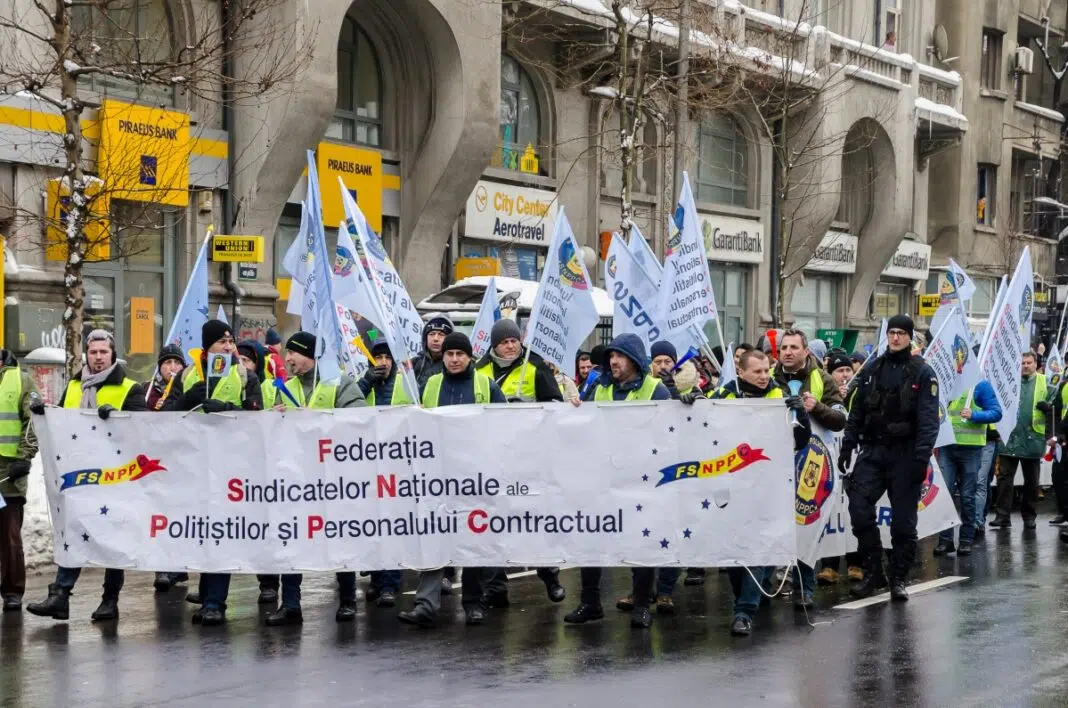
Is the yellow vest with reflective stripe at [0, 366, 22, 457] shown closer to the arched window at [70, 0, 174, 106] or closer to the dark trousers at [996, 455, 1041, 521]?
the arched window at [70, 0, 174, 106]

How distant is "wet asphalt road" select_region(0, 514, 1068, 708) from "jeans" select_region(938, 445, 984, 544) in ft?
10.1

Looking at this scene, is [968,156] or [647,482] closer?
[647,482]

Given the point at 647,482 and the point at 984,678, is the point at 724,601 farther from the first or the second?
the point at 984,678

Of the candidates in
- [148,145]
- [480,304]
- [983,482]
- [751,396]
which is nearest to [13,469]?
[751,396]

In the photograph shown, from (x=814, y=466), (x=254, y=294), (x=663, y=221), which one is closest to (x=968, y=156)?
(x=663, y=221)

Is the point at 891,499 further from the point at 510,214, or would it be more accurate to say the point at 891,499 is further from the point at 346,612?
the point at 510,214

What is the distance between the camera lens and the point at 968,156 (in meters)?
44.5

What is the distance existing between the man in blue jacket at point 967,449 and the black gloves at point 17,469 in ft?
25.7

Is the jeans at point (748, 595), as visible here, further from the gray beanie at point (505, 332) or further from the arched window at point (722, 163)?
the arched window at point (722, 163)

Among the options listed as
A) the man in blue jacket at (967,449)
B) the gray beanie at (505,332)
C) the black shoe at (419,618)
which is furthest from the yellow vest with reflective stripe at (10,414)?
the man in blue jacket at (967,449)

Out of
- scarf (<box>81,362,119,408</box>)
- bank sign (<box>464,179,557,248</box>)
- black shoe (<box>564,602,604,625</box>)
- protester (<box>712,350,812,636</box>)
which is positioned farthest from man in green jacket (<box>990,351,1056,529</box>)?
bank sign (<box>464,179,557,248</box>)

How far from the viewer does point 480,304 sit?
2219cm

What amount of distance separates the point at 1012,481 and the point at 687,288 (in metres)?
5.53

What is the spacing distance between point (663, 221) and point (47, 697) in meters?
23.8
